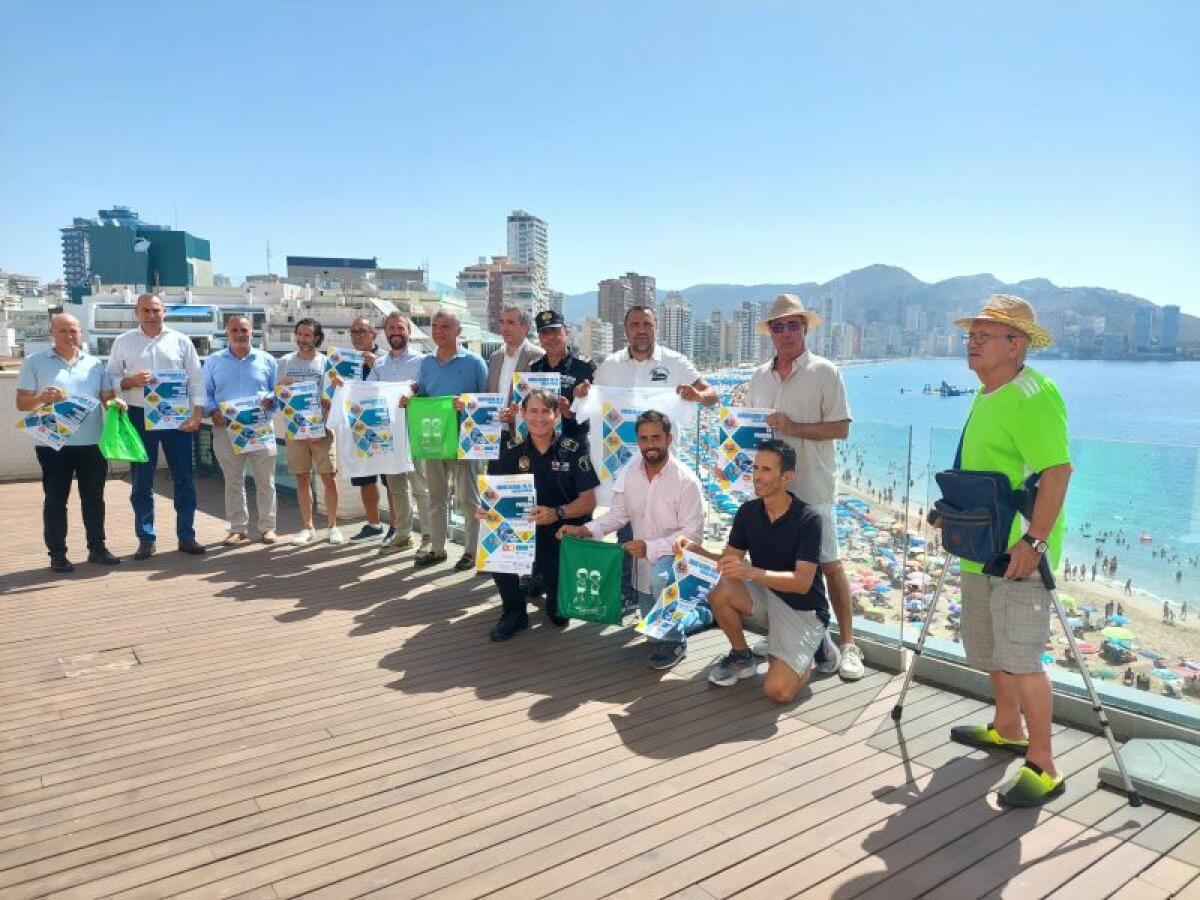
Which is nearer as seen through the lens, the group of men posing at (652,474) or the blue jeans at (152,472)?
the group of men posing at (652,474)

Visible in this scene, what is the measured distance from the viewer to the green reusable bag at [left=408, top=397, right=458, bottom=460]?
21.0 feet

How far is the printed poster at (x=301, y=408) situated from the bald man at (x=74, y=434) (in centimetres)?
129

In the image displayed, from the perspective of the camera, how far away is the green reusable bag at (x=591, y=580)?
476 cm

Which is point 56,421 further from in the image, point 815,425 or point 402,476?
point 815,425

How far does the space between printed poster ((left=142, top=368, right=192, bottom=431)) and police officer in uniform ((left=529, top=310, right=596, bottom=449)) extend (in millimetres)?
3317

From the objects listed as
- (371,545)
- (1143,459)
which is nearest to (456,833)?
(1143,459)

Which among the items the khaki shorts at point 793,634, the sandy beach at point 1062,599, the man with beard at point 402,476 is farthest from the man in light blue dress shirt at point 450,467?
the sandy beach at point 1062,599

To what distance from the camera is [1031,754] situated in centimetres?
319

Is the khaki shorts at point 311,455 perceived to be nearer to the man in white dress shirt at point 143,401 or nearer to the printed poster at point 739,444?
the man in white dress shirt at point 143,401

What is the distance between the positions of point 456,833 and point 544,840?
0.34 meters

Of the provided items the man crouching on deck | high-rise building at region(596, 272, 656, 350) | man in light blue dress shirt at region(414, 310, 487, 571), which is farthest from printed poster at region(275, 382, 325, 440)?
high-rise building at region(596, 272, 656, 350)

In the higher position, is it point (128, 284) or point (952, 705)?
point (128, 284)

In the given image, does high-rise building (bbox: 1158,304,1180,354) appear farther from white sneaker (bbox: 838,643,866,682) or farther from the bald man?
the bald man

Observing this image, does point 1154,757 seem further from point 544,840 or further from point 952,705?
point 544,840
